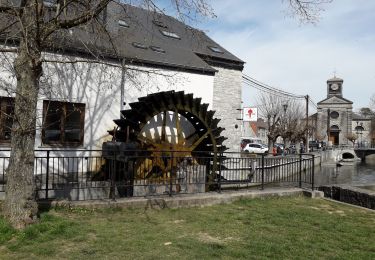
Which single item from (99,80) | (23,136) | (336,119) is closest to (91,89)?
(99,80)

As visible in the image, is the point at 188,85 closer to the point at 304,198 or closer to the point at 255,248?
the point at 304,198

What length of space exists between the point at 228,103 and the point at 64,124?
861cm

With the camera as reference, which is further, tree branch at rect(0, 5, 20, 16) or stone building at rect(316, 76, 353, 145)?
stone building at rect(316, 76, 353, 145)

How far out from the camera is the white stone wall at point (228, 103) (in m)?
17.5

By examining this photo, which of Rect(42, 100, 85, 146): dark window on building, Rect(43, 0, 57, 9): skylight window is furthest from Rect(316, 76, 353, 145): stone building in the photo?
Rect(43, 0, 57, 9): skylight window

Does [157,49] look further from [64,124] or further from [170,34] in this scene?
[64,124]

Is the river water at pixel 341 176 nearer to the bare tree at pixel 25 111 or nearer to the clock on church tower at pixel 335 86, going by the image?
the bare tree at pixel 25 111

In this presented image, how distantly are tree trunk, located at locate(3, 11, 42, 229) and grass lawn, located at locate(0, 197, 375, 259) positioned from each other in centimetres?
35

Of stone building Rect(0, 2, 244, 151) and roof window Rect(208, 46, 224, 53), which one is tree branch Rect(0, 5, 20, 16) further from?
roof window Rect(208, 46, 224, 53)

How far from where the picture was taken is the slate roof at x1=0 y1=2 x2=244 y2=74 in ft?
33.4

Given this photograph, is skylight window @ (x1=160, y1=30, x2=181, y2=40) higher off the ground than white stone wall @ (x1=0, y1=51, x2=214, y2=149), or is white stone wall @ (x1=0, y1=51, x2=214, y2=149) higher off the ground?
skylight window @ (x1=160, y1=30, x2=181, y2=40)

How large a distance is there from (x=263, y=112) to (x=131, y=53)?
3970 centimetres

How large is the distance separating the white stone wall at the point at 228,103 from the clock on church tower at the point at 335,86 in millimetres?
74494

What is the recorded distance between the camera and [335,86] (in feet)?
285
